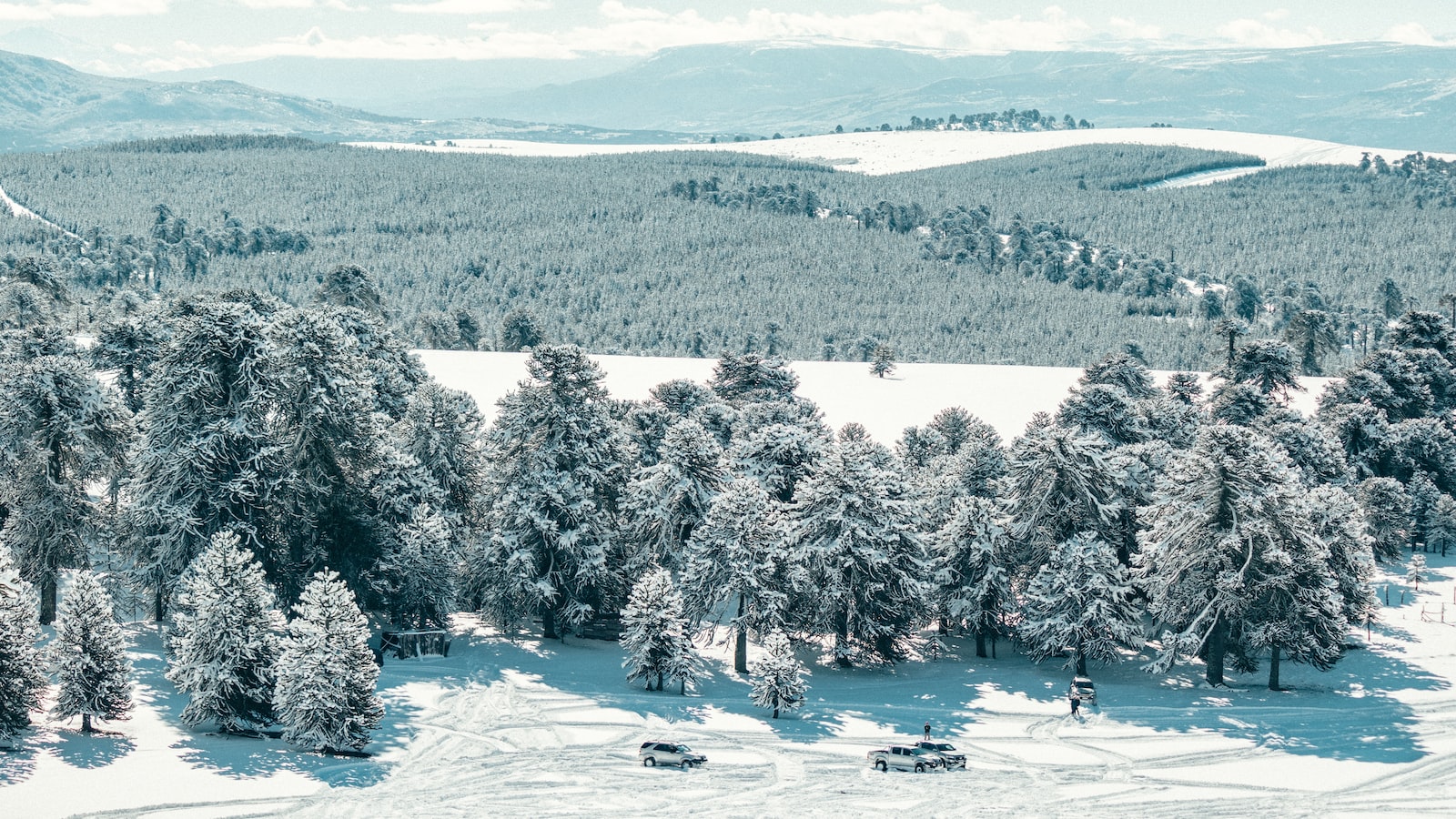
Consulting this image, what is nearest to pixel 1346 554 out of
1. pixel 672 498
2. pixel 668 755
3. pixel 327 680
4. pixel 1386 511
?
pixel 1386 511

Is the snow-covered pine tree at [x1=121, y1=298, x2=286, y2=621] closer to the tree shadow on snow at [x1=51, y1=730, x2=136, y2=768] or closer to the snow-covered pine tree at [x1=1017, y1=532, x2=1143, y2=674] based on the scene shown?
the tree shadow on snow at [x1=51, y1=730, x2=136, y2=768]

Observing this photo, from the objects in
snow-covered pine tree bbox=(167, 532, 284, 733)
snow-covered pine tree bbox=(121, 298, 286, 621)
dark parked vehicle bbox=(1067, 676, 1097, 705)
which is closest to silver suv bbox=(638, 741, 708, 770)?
snow-covered pine tree bbox=(167, 532, 284, 733)

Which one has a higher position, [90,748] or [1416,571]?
[1416,571]

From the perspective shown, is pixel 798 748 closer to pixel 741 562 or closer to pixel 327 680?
pixel 741 562

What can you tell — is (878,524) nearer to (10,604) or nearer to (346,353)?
(346,353)

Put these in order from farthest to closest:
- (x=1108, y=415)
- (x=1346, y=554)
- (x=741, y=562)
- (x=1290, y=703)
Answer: (x=1108, y=415), (x=1346, y=554), (x=1290, y=703), (x=741, y=562)

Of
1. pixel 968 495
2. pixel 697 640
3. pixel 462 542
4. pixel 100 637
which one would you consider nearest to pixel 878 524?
pixel 968 495
